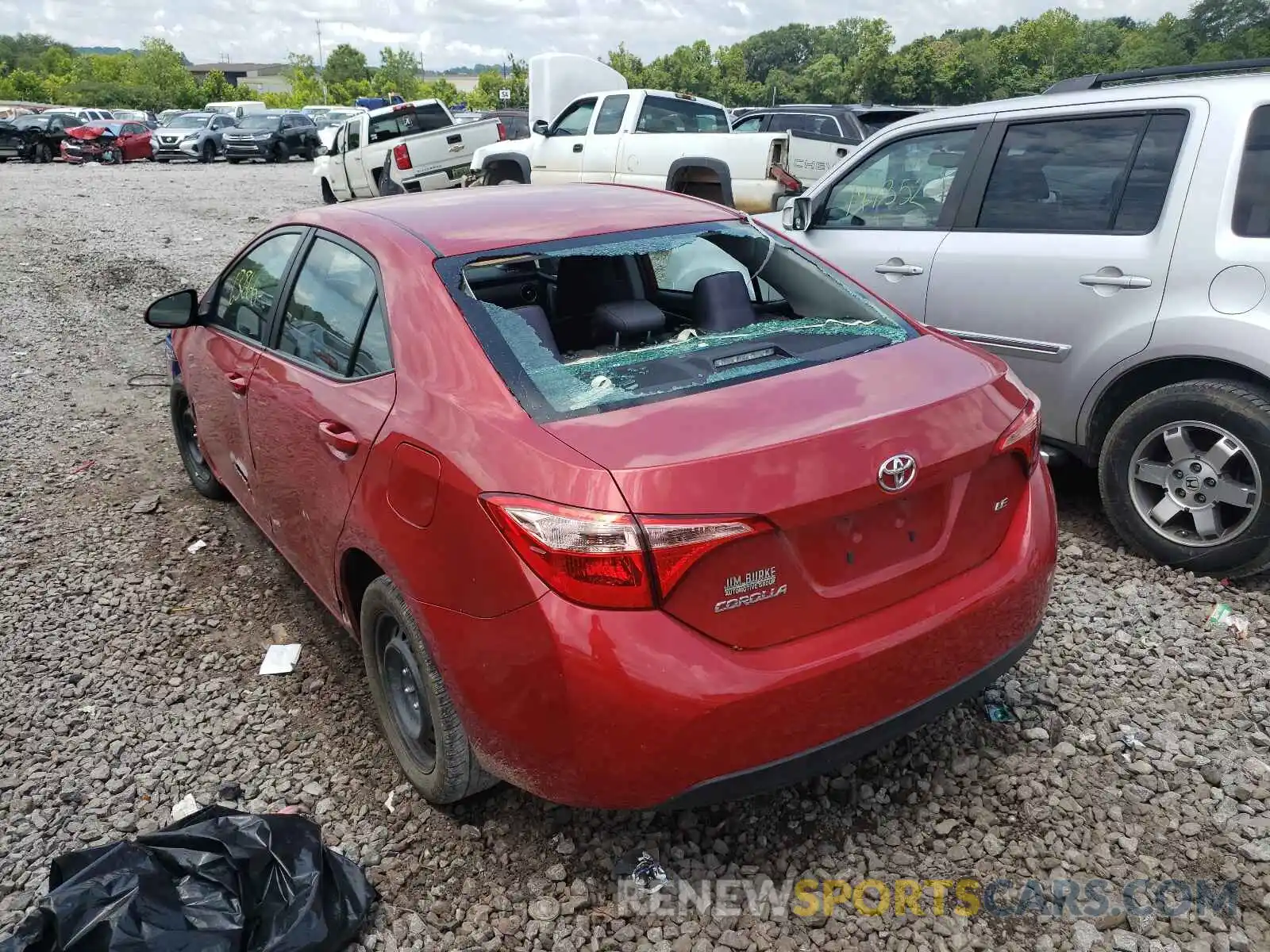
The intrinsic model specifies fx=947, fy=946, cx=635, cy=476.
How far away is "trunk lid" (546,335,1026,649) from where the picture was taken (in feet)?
6.65

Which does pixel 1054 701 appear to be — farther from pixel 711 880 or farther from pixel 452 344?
pixel 452 344

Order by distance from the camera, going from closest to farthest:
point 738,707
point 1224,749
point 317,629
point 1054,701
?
point 738,707, point 1224,749, point 1054,701, point 317,629

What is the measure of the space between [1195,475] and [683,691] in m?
2.78

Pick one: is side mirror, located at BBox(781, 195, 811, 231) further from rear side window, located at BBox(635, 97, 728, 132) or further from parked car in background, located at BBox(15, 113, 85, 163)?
parked car in background, located at BBox(15, 113, 85, 163)

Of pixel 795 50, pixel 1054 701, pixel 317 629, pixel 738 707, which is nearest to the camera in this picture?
pixel 738 707

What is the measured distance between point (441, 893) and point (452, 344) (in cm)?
145

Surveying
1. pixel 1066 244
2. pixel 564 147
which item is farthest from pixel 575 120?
pixel 1066 244

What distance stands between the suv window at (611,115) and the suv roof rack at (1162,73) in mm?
7753

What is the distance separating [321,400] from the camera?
293 cm

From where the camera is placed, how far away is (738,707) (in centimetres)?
205

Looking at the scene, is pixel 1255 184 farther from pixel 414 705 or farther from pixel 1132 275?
pixel 414 705

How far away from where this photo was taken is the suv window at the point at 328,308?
9.59ft

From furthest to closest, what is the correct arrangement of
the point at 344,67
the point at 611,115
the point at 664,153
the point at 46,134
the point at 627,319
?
the point at 344,67
the point at 46,134
the point at 611,115
the point at 664,153
the point at 627,319

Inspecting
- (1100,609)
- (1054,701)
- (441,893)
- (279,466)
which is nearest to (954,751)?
(1054,701)
